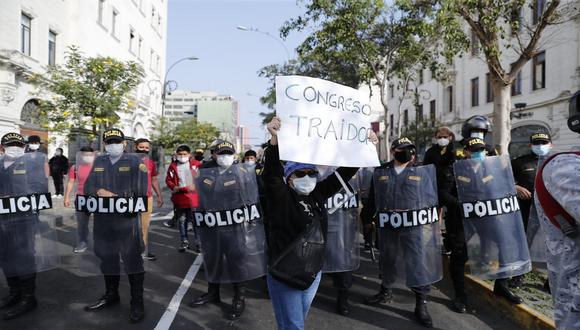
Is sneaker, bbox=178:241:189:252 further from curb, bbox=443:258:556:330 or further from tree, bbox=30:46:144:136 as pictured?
tree, bbox=30:46:144:136

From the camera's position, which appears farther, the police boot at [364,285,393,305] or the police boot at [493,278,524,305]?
the police boot at [364,285,393,305]

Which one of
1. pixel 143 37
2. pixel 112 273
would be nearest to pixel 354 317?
pixel 112 273

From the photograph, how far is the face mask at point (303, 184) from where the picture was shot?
2.69 m

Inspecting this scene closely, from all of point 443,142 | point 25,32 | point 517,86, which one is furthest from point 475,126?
point 517,86

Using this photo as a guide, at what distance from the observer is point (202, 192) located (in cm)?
467

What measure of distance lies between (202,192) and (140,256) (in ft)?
2.95

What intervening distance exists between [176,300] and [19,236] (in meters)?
→ 1.71

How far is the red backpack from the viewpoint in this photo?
192 centimetres

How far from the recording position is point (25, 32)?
18.8m

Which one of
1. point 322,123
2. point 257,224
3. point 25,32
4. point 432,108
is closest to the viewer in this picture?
point 322,123

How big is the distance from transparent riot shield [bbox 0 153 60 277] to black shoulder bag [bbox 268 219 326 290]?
3.04 m

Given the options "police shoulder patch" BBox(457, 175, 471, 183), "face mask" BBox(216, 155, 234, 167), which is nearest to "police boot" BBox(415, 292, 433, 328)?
"police shoulder patch" BBox(457, 175, 471, 183)

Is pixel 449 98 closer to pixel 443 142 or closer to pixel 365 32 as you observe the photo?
pixel 365 32

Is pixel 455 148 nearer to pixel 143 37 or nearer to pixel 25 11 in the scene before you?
pixel 25 11
